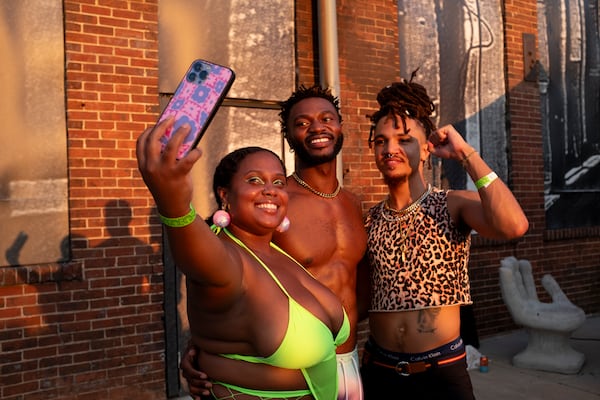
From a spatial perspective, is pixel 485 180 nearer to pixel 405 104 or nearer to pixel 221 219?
pixel 405 104

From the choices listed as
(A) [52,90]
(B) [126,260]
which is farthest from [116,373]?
(A) [52,90]

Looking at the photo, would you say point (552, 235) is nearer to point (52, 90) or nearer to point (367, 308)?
point (367, 308)

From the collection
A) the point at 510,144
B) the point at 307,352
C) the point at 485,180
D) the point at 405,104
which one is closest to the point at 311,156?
the point at 405,104

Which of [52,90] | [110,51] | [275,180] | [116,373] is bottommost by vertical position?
[116,373]

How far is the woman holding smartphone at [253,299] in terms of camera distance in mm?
1815

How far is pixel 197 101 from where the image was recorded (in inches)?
68.1

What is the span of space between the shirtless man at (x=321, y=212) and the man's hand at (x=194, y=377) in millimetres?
1050

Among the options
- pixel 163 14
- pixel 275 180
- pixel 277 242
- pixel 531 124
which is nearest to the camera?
pixel 275 180

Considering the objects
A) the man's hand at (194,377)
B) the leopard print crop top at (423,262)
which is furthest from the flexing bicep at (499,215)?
the man's hand at (194,377)

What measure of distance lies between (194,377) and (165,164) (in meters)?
1.08

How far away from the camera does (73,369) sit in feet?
16.8

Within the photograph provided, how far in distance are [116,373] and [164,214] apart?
163 inches

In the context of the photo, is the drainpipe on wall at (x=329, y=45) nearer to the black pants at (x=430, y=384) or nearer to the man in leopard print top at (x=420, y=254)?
the man in leopard print top at (x=420, y=254)

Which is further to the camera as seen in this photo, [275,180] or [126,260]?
[126,260]
